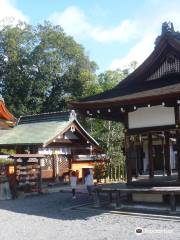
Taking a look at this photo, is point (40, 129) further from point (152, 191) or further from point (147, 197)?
point (152, 191)

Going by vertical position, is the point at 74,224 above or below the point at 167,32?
below

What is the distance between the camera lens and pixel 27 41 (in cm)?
5250

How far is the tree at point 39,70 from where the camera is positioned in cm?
5078

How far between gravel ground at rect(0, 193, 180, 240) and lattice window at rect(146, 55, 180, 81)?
5880 mm

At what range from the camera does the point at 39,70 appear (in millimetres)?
51625

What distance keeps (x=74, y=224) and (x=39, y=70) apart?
136 ft

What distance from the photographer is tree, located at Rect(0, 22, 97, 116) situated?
50.8 m

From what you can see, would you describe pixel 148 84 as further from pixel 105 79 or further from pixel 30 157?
pixel 105 79

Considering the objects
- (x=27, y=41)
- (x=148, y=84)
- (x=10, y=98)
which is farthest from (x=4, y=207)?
(x=27, y=41)

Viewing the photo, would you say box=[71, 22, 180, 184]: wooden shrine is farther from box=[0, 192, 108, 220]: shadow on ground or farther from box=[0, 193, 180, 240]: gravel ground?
box=[0, 193, 180, 240]: gravel ground

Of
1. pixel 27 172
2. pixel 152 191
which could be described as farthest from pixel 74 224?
pixel 27 172

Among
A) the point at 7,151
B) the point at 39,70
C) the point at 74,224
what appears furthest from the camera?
the point at 39,70

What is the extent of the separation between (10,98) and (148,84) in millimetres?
36300

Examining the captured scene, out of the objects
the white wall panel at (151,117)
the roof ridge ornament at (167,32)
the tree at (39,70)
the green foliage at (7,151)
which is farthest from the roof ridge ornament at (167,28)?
the tree at (39,70)
